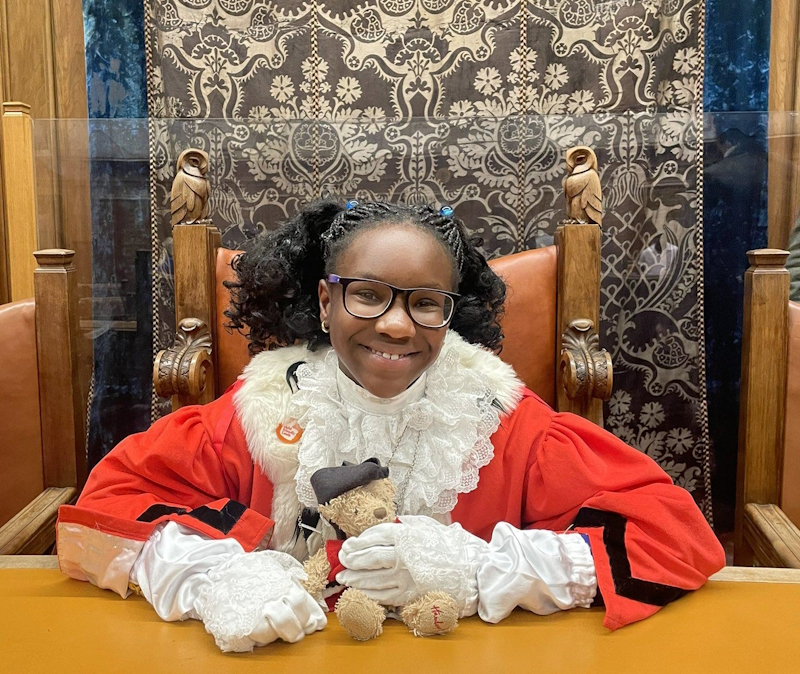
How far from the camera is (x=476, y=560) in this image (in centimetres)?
119

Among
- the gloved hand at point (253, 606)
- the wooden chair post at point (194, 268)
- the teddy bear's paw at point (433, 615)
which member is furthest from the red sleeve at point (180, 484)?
the wooden chair post at point (194, 268)

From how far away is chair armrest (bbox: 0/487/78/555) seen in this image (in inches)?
60.9

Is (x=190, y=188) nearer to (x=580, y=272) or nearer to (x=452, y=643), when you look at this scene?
(x=580, y=272)

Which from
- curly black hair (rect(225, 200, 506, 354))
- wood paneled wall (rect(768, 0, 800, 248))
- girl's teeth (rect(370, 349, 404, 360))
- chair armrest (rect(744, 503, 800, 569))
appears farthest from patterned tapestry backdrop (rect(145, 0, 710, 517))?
girl's teeth (rect(370, 349, 404, 360))

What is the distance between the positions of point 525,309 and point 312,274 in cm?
67

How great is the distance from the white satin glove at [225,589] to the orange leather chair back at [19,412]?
Answer: 878 millimetres

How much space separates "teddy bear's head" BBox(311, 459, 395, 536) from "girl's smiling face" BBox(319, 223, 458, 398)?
178 millimetres

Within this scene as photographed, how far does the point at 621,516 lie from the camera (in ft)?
4.05

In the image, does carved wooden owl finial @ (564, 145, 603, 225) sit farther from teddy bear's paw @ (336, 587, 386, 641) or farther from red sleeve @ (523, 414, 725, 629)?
teddy bear's paw @ (336, 587, 386, 641)

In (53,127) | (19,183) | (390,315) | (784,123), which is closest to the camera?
(390,315)

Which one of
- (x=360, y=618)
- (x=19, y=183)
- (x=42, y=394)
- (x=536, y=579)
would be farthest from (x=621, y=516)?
(x=19, y=183)

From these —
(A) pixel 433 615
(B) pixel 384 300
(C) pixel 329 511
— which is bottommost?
(A) pixel 433 615

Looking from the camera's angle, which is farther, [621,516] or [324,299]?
[324,299]

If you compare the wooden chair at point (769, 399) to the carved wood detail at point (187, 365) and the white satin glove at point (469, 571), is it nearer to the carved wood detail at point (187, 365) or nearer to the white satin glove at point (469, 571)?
the white satin glove at point (469, 571)
